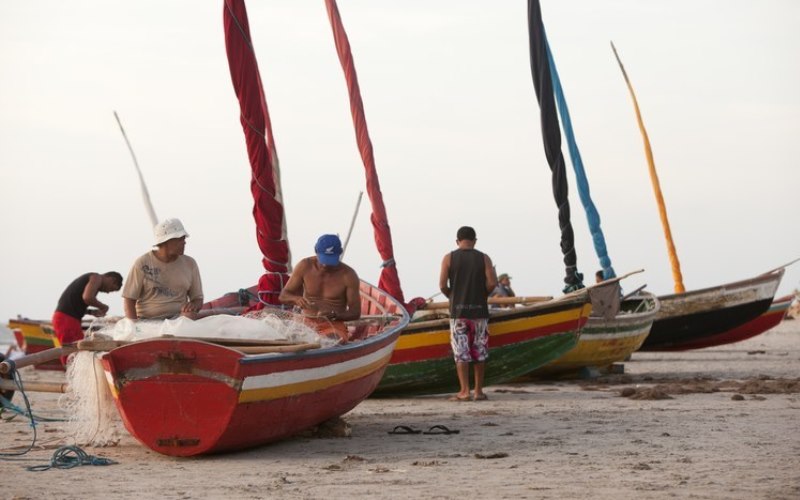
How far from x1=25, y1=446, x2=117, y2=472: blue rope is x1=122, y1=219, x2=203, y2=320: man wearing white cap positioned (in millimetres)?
1264

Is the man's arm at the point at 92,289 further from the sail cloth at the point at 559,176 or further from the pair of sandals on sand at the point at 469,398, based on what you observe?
the sail cloth at the point at 559,176

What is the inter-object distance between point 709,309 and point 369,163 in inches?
325

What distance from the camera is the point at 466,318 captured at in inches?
482

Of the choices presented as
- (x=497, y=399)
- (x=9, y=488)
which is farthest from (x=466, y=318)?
(x=9, y=488)

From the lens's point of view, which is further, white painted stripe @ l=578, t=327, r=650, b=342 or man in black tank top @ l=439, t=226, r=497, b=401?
white painted stripe @ l=578, t=327, r=650, b=342

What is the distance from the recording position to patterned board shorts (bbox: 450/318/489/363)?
12.3 meters

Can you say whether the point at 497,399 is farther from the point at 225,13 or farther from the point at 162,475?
the point at 162,475

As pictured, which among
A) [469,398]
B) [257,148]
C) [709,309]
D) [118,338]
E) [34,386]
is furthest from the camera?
[709,309]

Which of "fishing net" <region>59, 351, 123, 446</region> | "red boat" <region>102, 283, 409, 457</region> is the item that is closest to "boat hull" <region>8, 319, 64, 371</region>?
"fishing net" <region>59, 351, 123, 446</region>

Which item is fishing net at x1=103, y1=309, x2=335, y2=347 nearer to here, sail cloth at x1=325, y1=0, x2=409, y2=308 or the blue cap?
the blue cap

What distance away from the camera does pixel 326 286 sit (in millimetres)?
9586

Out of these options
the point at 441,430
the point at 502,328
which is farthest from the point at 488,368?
the point at 441,430

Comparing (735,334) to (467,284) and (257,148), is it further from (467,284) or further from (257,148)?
(257,148)

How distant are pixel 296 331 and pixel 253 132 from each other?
231 cm
